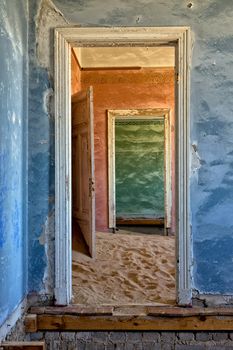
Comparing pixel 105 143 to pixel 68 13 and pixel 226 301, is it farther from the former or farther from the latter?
pixel 226 301

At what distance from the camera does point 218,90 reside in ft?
10.8

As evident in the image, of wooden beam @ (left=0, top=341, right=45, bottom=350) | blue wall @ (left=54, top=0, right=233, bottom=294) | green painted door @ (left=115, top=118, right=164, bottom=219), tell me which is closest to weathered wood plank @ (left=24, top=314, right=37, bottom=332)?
wooden beam @ (left=0, top=341, right=45, bottom=350)

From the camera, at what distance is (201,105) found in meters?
3.30

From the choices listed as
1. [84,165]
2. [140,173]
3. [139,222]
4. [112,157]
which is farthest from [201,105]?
[140,173]

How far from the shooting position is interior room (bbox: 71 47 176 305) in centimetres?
414

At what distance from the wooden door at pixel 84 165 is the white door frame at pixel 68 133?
1514 millimetres

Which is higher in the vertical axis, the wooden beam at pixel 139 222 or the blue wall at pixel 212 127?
the blue wall at pixel 212 127

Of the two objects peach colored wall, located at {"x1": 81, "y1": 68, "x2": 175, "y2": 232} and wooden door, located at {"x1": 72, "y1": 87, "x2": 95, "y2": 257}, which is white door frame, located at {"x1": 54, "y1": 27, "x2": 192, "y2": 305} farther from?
peach colored wall, located at {"x1": 81, "y1": 68, "x2": 175, "y2": 232}

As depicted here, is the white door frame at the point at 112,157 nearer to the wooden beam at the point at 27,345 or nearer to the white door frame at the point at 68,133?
the white door frame at the point at 68,133

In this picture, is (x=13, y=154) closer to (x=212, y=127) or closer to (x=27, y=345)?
(x=27, y=345)

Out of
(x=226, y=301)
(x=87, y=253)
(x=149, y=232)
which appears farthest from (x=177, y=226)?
(x=149, y=232)

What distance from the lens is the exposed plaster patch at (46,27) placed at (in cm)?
332

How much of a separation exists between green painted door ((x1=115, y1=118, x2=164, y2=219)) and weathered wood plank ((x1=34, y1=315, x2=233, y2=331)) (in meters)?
6.80

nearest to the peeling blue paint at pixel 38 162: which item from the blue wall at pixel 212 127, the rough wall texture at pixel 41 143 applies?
the rough wall texture at pixel 41 143
